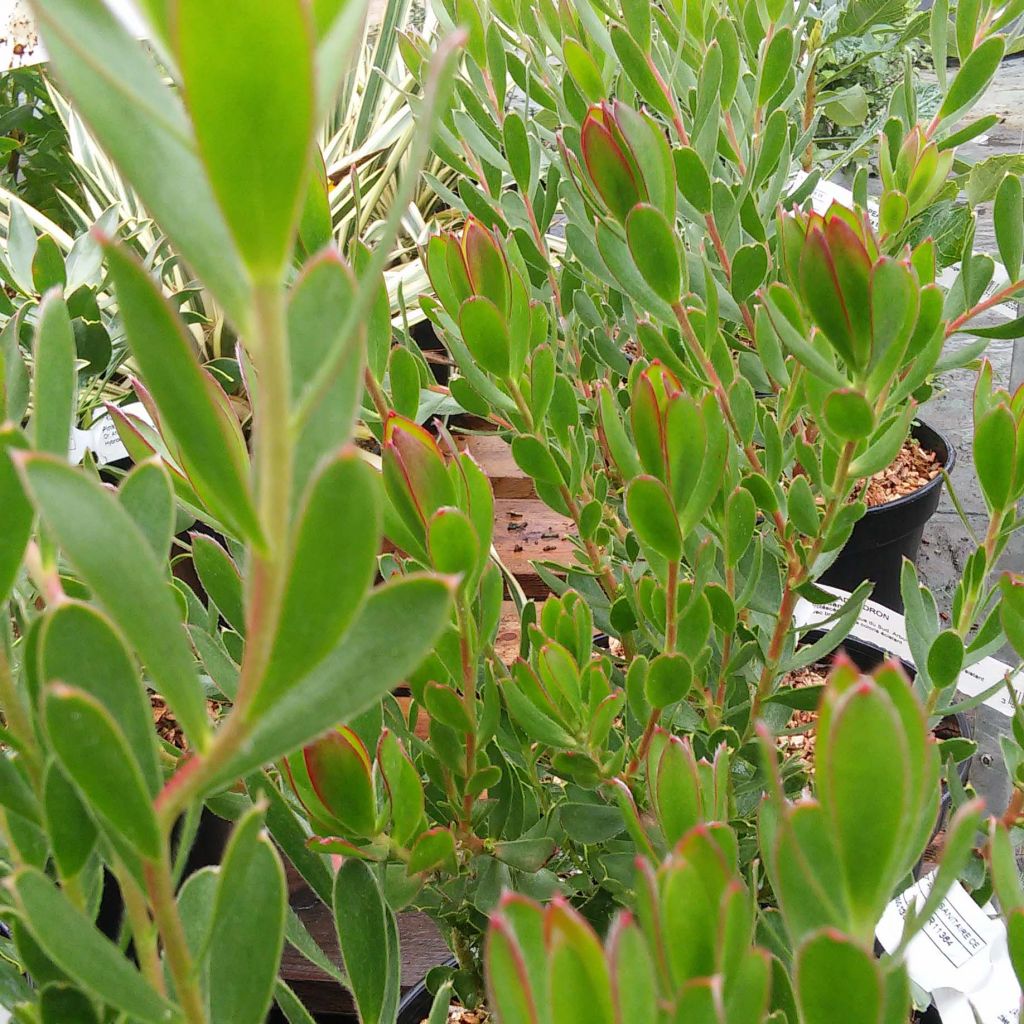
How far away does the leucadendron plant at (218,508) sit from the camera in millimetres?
163

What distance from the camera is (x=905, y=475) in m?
1.47

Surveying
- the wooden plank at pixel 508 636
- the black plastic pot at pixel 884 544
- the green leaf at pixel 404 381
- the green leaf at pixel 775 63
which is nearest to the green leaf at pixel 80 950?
the green leaf at pixel 404 381

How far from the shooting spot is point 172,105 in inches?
6.9

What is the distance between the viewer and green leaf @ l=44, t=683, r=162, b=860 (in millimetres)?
200

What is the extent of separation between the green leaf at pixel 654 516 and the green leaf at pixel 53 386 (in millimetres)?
214

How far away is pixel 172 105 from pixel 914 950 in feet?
1.86

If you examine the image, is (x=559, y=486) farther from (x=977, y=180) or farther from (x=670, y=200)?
(x=977, y=180)

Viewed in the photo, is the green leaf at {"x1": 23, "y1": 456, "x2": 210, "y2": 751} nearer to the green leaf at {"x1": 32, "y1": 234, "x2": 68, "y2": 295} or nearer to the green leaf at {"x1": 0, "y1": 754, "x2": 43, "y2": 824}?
the green leaf at {"x1": 0, "y1": 754, "x2": 43, "y2": 824}

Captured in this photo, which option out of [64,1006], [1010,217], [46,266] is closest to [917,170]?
[1010,217]

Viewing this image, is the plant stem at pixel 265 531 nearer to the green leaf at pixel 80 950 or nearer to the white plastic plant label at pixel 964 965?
the green leaf at pixel 80 950

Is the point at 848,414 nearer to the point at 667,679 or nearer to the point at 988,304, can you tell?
the point at 667,679

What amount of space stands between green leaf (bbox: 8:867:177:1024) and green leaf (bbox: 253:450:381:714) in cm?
9

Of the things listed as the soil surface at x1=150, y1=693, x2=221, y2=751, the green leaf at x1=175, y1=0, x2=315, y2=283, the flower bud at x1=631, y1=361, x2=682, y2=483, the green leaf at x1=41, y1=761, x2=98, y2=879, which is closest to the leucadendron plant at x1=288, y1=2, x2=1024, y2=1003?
the flower bud at x1=631, y1=361, x2=682, y2=483

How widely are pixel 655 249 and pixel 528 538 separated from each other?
87cm
